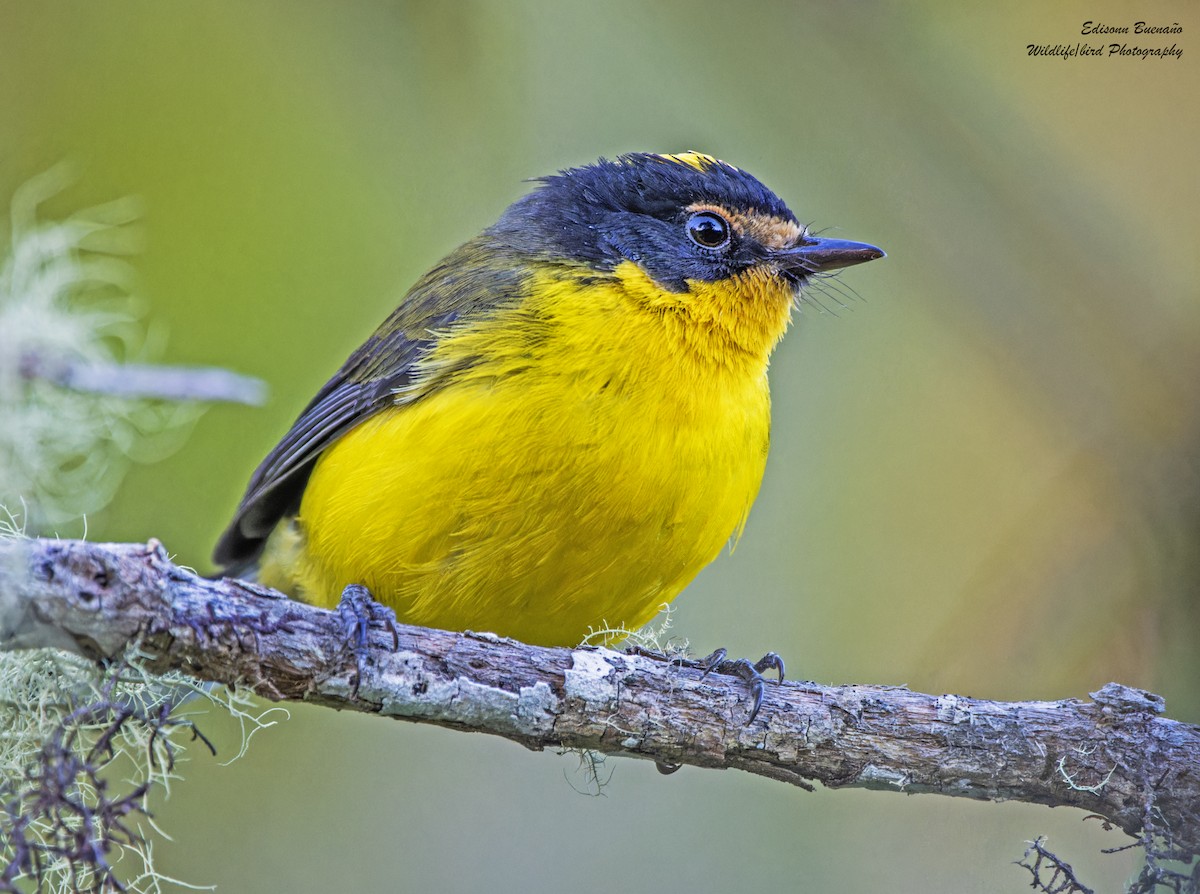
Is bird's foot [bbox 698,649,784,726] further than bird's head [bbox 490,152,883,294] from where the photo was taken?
No

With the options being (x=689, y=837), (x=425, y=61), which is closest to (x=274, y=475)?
(x=425, y=61)

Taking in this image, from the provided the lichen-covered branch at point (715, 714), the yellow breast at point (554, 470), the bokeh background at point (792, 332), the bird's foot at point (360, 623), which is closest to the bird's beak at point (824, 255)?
the bokeh background at point (792, 332)

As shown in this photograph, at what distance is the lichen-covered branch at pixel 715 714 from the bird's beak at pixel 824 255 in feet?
5.27

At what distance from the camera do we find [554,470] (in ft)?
11.9

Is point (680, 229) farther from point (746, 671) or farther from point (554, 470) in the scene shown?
point (746, 671)

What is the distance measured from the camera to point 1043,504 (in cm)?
343

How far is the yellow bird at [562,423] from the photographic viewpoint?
3674 mm

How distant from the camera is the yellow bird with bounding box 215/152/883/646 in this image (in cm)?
367

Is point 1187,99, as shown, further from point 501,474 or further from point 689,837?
point 689,837

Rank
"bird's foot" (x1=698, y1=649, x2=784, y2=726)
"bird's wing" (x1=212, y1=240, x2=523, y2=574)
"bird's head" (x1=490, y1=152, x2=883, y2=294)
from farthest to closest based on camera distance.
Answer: "bird's head" (x1=490, y1=152, x2=883, y2=294)
"bird's wing" (x1=212, y1=240, x2=523, y2=574)
"bird's foot" (x1=698, y1=649, x2=784, y2=726)

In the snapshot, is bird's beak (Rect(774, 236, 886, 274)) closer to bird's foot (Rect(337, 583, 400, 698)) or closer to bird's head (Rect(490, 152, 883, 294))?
bird's head (Rect(490, 152, 883, 294))

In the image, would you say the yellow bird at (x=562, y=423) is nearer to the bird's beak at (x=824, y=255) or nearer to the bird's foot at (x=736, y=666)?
the bird's beak at (x=824, y=255)

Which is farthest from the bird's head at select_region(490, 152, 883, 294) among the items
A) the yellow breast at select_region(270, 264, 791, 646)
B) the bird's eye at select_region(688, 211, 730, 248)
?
the yellow breast at select_region(270, 264, 791, 646)

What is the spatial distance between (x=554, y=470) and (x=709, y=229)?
126cm
